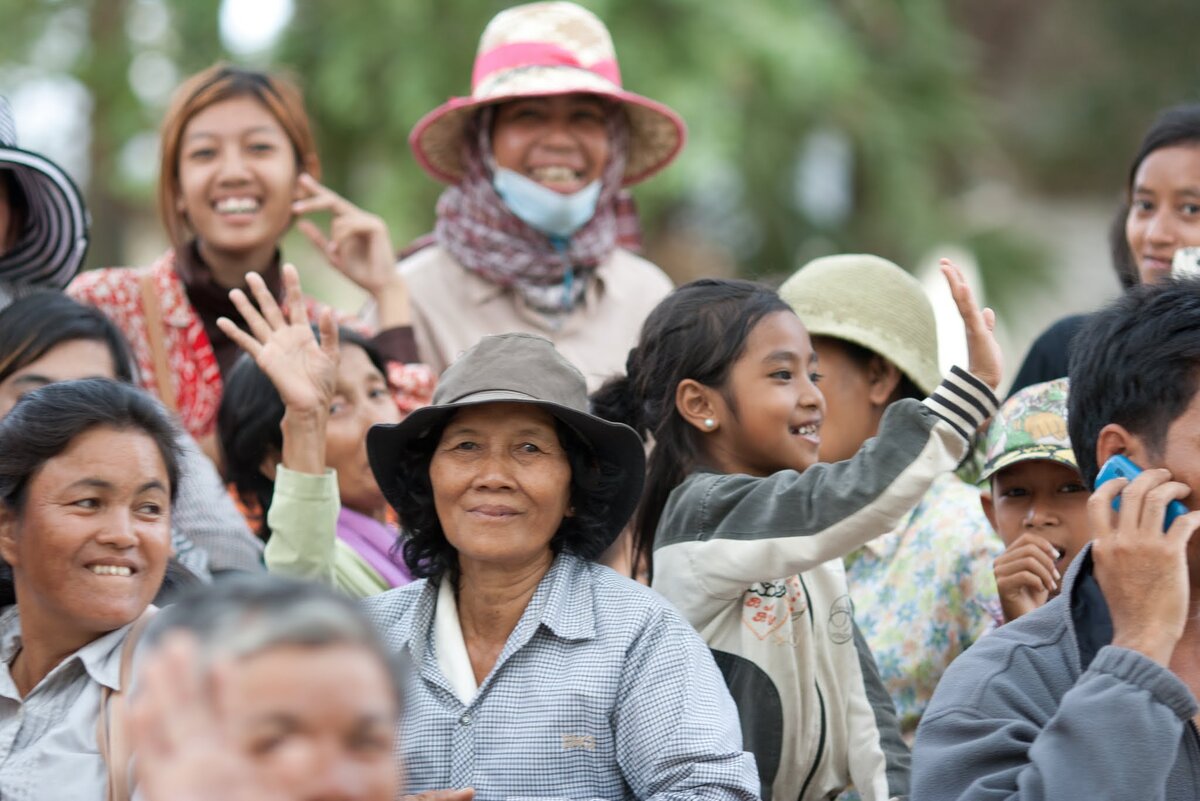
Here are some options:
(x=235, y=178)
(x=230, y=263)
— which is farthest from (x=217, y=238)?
(x=235, y=178)

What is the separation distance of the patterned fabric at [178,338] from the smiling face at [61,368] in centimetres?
78

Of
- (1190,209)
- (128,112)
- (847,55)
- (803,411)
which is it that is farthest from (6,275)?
(847,55)

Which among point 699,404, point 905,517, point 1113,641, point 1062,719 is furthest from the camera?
point 905,517

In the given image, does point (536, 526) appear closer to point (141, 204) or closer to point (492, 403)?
point (492, 403)

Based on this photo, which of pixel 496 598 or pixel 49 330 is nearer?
pixel 496 598

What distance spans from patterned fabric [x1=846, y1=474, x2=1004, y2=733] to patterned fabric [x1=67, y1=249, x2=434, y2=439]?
193 centimetres

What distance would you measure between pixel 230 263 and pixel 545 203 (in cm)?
106

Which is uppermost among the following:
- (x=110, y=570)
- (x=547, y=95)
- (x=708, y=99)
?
(x=708, y=99)

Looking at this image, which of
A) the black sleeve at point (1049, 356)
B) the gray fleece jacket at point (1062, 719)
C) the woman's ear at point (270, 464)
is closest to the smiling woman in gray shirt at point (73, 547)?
the woman's ear at point (270, 464)

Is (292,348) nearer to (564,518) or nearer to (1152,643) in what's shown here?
(564,518)

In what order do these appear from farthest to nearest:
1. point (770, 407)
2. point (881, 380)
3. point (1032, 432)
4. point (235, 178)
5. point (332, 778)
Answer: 1. point (235, 178)
2. point (881, 380)
3. point (1032, 432)
4. point (770, 407)
5. point (332, 778)

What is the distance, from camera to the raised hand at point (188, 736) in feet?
6.81

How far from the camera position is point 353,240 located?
5746mm

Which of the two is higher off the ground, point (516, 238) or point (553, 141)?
point (553, 141)
